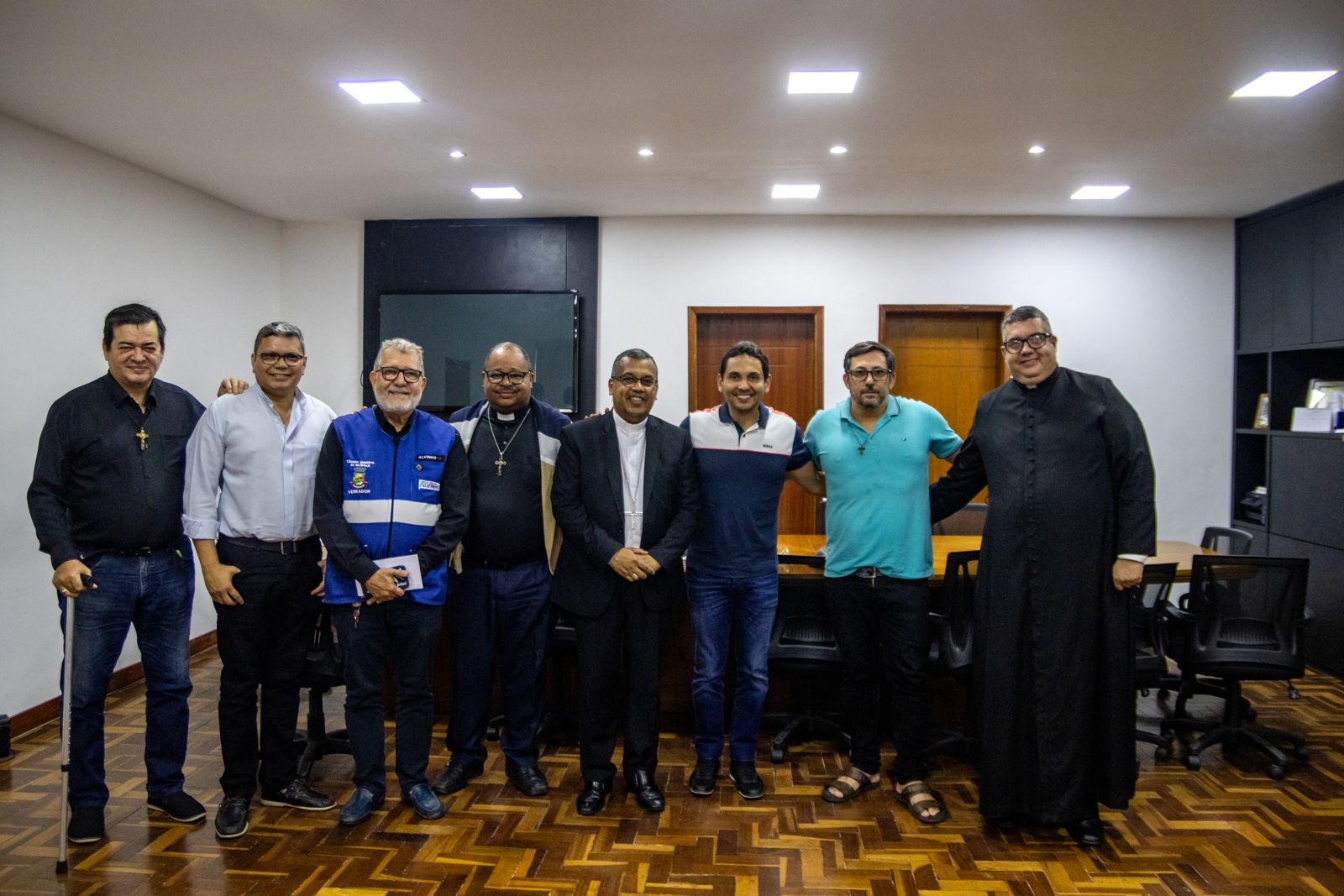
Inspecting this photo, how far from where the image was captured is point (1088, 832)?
9.57 feet

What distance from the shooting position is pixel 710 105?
13.1 ft

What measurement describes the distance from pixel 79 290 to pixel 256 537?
2695 mm

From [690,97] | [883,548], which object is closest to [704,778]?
[883,548]

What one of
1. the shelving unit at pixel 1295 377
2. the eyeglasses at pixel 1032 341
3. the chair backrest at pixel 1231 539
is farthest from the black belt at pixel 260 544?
the shelving unit at pixel 1295 377

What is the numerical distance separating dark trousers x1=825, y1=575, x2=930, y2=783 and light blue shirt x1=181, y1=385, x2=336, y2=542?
6.86ft

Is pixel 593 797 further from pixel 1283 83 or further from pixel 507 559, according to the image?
pixel 1283 83

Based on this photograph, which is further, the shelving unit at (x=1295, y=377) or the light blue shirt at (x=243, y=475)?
the shelving unit at (x=1295, y=377)

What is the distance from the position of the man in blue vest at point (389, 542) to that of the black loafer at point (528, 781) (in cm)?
34

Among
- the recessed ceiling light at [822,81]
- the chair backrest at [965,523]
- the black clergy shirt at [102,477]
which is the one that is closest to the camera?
the black clergy shirt at [102,477]

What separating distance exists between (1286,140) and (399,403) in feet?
16.0

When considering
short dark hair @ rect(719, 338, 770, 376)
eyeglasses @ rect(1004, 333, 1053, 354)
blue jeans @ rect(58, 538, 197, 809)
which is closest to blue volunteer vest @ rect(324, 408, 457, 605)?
blue jeans @ rect(58, 538, 197, 809)

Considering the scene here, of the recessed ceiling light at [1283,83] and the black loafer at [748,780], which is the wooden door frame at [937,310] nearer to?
the recessed ceiling light at [1283,83]

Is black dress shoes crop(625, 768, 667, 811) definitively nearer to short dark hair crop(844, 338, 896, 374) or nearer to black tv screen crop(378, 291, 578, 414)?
short dark hair crop(844, 338, 896, 374)

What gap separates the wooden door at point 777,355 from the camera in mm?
6570
